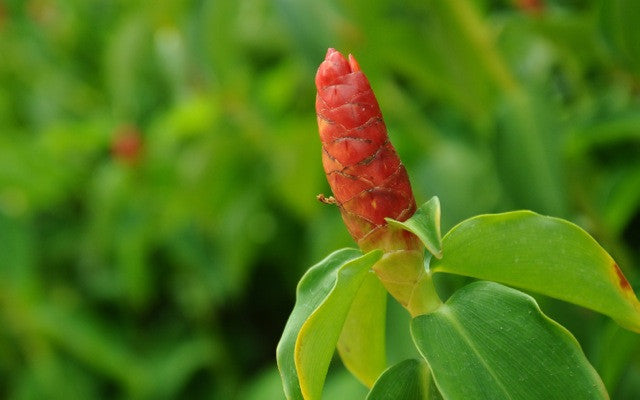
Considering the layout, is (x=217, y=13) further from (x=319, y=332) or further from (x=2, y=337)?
(x=2, y=337)

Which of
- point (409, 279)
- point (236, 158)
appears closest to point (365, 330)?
point (409, 279)

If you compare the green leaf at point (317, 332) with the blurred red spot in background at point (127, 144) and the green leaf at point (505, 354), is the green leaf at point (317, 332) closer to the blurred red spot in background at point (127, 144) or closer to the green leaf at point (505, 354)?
the green leaf at point (505, 354)

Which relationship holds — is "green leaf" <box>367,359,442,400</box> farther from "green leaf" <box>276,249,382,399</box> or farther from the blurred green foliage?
the blurred green foliage

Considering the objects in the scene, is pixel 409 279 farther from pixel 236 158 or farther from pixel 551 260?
pixel 236 158

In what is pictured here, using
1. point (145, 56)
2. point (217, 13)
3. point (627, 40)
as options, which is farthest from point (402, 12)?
point (145, 56)

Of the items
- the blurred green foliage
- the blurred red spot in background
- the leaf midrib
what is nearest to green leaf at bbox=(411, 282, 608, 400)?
the leaf midrib

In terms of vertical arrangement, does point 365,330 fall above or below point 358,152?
below

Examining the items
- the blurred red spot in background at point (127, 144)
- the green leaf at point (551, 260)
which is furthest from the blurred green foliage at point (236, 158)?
the green leaf at point (551, 260)
